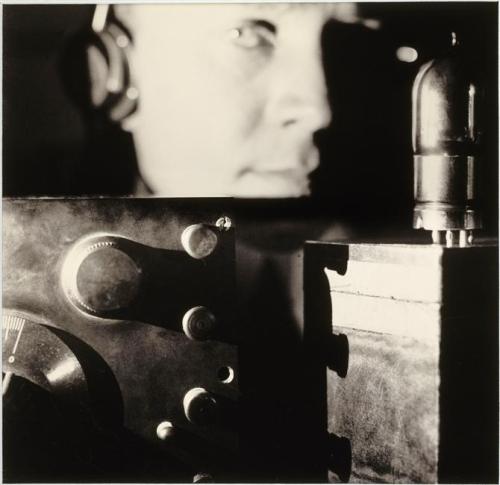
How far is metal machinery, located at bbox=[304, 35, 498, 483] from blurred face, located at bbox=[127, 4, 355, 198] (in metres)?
0.25

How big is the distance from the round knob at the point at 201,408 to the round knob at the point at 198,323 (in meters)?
0.10

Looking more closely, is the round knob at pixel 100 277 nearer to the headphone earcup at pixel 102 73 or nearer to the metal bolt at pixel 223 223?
the metal bolt at pixel 223 223

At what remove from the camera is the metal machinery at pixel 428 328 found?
0.86 metres

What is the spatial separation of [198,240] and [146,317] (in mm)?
152

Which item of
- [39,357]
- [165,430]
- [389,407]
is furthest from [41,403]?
[389,407]

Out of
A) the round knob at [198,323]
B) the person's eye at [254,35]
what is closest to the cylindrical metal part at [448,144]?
the person's eye at [254,35]

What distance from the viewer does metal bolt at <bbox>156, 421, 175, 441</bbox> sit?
2.74 feet

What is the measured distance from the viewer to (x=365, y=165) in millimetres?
1207

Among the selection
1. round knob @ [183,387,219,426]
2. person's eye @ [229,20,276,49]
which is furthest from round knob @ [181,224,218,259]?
person's eye @ [229,20,276,49]

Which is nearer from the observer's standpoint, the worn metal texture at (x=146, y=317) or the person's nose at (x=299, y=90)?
the worn metal texture at (x=146, y=317)

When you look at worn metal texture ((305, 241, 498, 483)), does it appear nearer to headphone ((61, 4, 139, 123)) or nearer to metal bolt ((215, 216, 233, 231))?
metal bolt ((215, 216, 233, 231))

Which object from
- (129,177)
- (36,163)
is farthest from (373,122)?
(36,163)

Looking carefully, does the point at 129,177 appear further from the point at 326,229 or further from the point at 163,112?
the point at 326,229

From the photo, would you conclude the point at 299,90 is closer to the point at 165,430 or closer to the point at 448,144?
the point at 448,144
